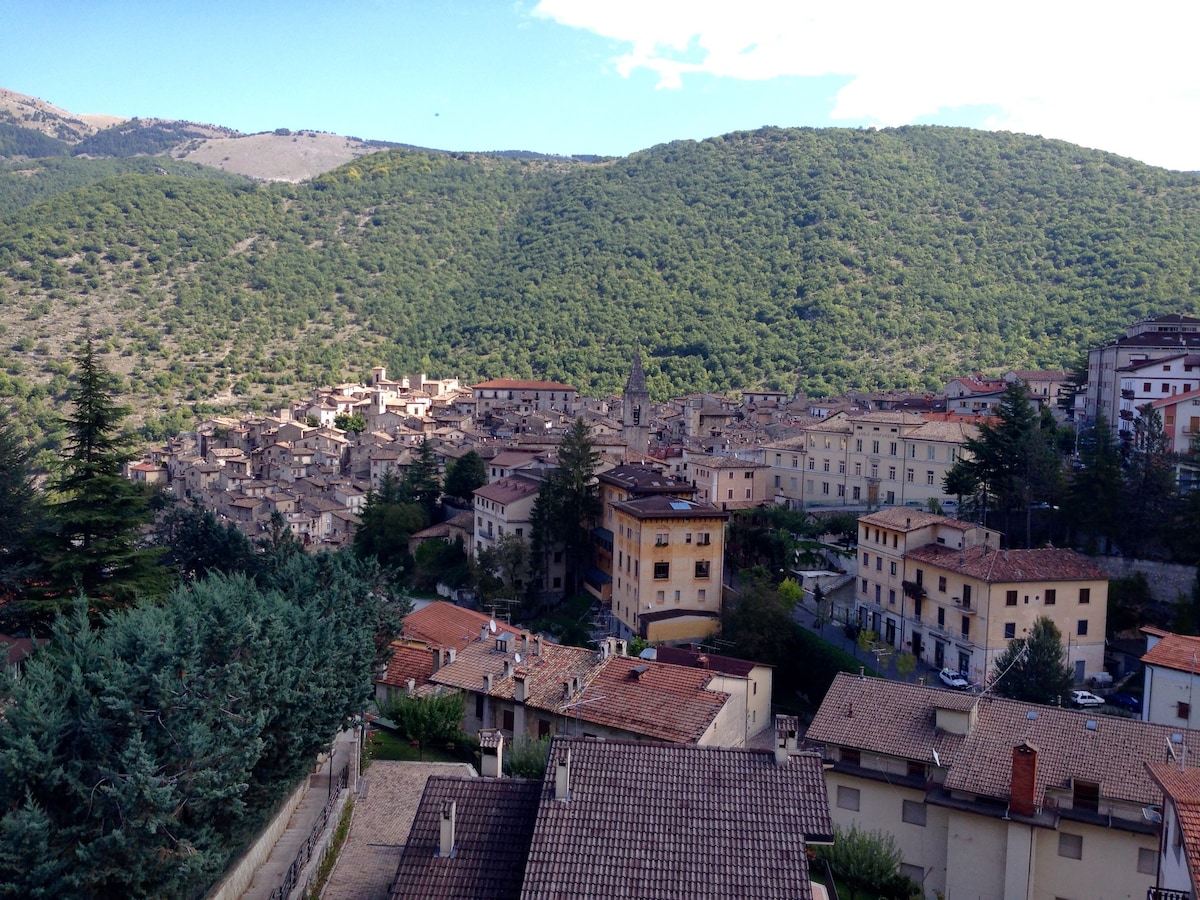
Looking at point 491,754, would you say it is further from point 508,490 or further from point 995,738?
point 508,490

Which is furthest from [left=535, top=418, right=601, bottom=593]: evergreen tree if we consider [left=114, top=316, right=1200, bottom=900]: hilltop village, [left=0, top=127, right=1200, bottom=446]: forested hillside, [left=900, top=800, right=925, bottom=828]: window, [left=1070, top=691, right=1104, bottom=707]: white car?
[left=0, top=127, right=1200, bottom=446]: forested hillside

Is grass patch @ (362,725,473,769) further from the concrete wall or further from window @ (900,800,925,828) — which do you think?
window @ (900,800,925,828)

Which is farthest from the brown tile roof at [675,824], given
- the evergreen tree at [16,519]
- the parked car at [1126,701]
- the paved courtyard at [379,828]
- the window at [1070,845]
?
the parked car at [1126,701]

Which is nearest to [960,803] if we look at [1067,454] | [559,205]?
[1067,454]

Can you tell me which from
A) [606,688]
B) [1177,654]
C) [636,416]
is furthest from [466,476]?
[1177,654]

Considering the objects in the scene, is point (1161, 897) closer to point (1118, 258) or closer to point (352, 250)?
point (1118, 258)
